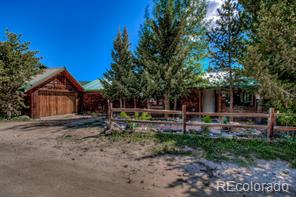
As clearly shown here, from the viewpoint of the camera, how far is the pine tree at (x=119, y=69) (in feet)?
48.2

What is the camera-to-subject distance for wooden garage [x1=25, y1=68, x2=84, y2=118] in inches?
581

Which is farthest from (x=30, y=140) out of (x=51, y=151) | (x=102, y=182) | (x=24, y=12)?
(x=24, y=12)

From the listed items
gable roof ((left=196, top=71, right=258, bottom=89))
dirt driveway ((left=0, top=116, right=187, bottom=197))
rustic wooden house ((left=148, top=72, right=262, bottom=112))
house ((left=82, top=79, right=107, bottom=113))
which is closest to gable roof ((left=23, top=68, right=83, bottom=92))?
house ((left=82, top=79, right=107, bottom=113))

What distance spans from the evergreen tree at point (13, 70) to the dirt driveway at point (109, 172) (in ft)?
29.1

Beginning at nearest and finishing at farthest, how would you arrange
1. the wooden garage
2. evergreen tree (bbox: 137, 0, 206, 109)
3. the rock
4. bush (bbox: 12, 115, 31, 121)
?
1. the rock
2. evergreen tree (bbox: 137, 0, 206, 109)
3. bush (bbox: 12, 115, 31, 121)
4. the wooden garage

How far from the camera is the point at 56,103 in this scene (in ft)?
55.7

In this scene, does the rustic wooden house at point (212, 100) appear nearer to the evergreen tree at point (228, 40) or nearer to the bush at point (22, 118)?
the evergreen tree at point (228, 40)

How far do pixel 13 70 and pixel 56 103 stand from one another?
4.73m

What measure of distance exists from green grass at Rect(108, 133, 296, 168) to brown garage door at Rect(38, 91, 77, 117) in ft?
35.8

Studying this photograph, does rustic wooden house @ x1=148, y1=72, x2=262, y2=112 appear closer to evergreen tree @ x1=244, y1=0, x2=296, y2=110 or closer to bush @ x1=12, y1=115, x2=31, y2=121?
evergreen tree @ x1=244, y1=0, x2=296, y2=110

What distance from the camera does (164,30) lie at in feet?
39.0

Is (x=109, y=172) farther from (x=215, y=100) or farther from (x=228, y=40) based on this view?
(x=215, y=100)

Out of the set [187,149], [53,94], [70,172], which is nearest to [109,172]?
[70,172]

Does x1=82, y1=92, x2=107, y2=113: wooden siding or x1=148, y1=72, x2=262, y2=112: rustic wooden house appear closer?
x1=148, y1=72, x2=262, y2=112: rustic wooden house
